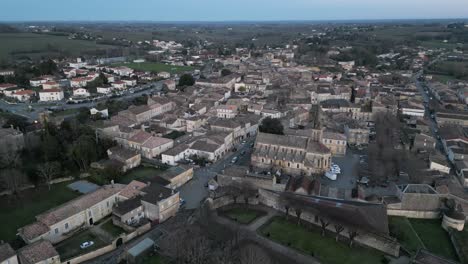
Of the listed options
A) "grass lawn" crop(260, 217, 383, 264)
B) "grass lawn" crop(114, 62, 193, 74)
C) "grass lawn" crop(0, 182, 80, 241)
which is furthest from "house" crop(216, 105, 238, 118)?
"grass lawn" crop(114, 62, 193, 74)

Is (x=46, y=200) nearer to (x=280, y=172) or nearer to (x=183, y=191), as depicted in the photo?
(x=183, y=191)

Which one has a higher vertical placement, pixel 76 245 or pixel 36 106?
pixel 36 106

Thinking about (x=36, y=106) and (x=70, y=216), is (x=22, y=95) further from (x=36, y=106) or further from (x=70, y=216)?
(x=70, y=216)

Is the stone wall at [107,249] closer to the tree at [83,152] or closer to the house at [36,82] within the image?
the tree at [83,152]

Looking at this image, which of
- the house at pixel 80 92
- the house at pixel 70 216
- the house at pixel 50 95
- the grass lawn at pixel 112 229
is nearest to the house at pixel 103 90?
the house at pixel 80 92

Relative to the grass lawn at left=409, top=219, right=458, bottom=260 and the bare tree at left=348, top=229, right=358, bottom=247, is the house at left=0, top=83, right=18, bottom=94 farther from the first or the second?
the grass lawn at left=409, top=219, right=458, bottom=260

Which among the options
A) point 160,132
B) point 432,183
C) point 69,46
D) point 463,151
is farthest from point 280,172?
point 69,46

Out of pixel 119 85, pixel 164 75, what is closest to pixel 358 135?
pixel 119 85

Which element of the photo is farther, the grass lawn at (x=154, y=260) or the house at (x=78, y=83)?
the house at (x=78, y=83)
